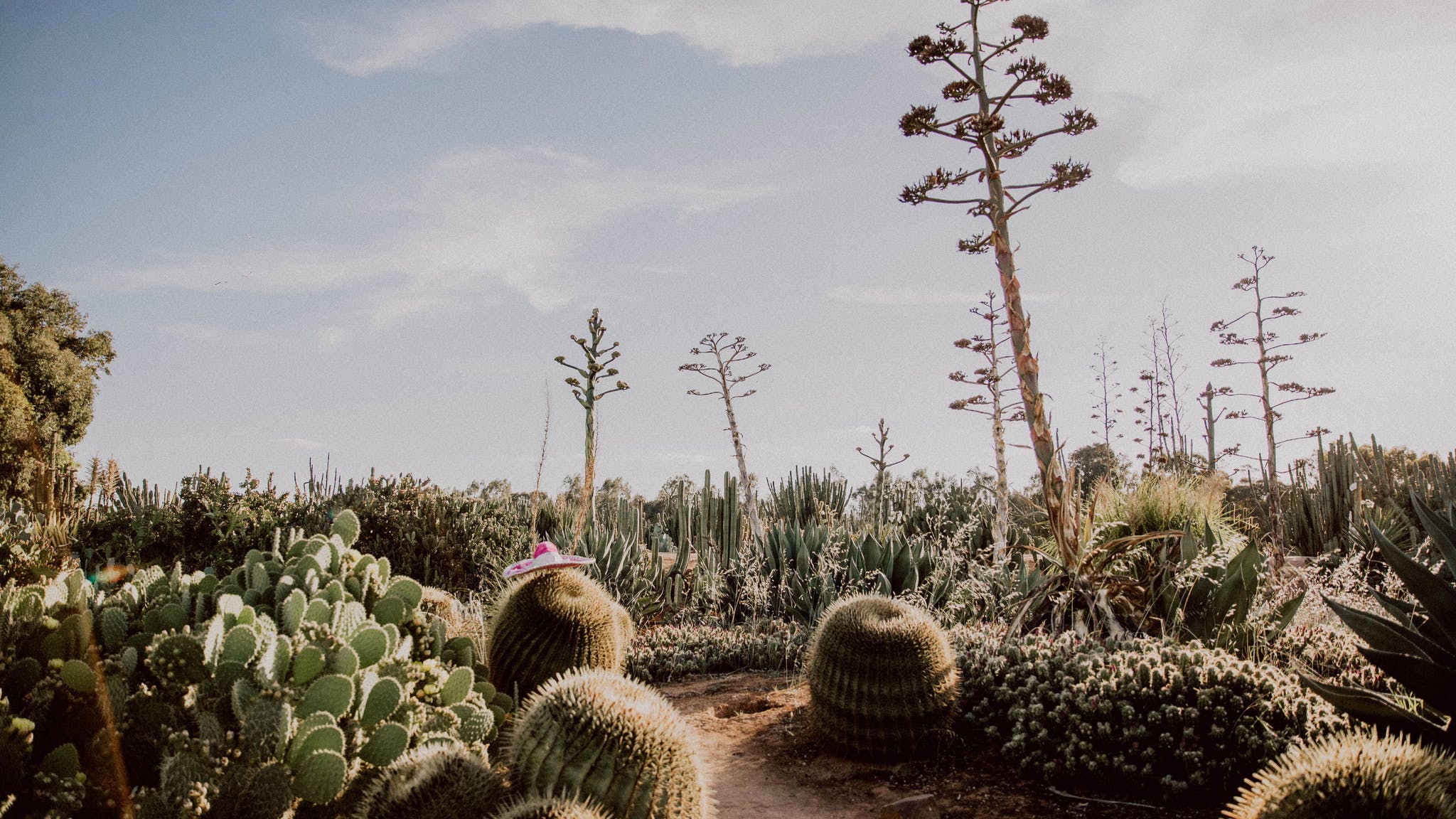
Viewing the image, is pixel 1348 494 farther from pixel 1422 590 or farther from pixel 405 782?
pixel 405 782

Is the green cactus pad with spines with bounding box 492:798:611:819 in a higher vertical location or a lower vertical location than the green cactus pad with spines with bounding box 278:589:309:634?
lower

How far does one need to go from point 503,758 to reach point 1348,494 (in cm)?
1453

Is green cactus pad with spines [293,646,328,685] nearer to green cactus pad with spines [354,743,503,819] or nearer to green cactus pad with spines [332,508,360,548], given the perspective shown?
green cactus pad with spines [354,743,503,819]

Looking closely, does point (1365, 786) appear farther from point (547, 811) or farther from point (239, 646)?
point (239, 646)

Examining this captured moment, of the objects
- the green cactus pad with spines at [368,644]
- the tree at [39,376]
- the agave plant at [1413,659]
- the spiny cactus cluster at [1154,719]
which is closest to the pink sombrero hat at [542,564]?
the green cactus pad with spines at [368,644]

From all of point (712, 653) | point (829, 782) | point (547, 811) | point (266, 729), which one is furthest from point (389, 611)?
point (712, 653)

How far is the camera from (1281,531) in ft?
41.7

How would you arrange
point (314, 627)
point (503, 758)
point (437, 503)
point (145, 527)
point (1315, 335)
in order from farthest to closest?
point (1315, 335) → point (437, 503) → point (145, 527) → point (503, 758) → point (314, 627)

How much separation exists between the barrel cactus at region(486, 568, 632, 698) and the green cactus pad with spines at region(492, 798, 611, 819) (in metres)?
1.79

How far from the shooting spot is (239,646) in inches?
88.7

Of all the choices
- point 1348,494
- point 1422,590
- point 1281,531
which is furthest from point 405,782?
point 1348,494

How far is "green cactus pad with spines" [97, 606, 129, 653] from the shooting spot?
2361 mm

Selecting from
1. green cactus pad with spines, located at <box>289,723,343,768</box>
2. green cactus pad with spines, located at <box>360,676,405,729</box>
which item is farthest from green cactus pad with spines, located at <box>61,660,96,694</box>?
green cactus pad with spines, located at <box>360,676,405,729</box>

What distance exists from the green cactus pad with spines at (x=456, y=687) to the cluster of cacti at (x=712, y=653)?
3367mm
